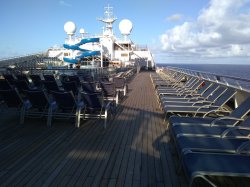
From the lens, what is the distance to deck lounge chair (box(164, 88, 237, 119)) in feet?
18.1

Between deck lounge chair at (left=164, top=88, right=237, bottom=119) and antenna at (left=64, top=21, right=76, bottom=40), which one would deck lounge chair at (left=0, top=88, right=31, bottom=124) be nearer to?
deck lounge chair at (left=164, top=88, right=237, bottom=119)

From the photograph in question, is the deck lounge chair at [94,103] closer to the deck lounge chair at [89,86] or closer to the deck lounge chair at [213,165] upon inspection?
the deck lounge chair at [89,86]

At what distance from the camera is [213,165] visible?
254 centimetres

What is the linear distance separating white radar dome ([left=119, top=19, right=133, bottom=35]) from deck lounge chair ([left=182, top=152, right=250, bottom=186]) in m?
39.3

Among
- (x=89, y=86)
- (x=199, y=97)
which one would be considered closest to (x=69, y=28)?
(x=89, y=86)

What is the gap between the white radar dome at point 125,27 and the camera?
4092cm

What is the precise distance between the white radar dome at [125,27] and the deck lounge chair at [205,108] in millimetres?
35980

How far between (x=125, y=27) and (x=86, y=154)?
38370mm

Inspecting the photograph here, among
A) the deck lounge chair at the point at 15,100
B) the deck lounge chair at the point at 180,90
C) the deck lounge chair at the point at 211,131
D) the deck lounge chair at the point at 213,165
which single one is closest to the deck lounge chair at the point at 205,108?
the deck lounge chair at the point at 211,131

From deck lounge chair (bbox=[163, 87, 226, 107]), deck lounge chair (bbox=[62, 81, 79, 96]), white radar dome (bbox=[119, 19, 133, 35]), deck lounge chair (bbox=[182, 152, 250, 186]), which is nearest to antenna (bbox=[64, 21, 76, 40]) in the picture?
white radar dome (bbox=[119, 19, 133, 35])

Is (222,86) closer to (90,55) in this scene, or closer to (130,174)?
(130,174)

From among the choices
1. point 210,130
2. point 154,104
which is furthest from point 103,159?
point 154,104

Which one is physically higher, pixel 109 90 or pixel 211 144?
pixel 211 144

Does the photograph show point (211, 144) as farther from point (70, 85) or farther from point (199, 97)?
point (70, 85)
